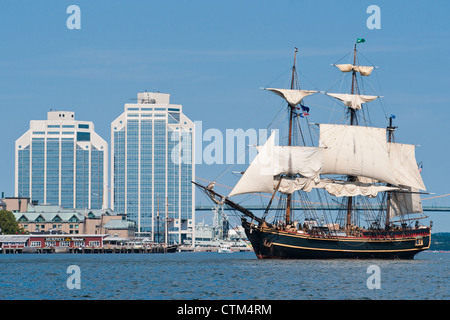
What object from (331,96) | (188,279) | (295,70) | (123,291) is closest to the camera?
(123,291)

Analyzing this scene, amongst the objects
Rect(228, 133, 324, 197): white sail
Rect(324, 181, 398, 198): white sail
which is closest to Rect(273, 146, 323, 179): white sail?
Rect(228, 133, 324, 197): white sail

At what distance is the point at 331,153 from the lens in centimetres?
12962

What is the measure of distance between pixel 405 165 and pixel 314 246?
2415 cm

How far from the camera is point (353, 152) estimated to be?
5118 inches

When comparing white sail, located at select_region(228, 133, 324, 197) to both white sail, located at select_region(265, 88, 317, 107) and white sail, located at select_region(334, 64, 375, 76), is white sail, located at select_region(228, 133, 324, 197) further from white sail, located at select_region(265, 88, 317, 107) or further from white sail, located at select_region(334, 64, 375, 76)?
white sail, located at select_region(334, 64, 375, 76)

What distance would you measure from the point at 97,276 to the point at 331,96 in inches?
2213

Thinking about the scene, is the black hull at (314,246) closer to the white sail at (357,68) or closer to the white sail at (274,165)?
the white sail at (274,165)

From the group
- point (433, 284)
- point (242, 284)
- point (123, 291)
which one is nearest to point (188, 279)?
point (242, 284)

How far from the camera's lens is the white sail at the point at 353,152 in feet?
424

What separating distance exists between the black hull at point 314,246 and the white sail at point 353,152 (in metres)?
10.2

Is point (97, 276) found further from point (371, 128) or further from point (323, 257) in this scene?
point (371, 128)

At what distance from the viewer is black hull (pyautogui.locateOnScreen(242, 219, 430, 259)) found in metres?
120

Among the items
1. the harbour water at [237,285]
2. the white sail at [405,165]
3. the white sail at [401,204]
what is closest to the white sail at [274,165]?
the white sail at [405,165]
